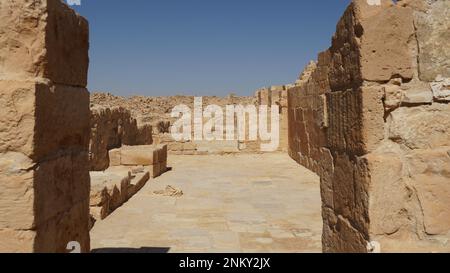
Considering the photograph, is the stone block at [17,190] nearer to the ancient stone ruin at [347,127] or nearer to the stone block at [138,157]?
the ancient stone ruin at [347,127]

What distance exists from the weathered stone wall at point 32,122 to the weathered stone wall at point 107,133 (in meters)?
6.62

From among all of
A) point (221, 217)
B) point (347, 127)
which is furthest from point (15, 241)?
point (221, 217)

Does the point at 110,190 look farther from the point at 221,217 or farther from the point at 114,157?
the point at 114,157

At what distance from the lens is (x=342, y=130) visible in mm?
3334

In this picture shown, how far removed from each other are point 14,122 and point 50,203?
589 millimetres

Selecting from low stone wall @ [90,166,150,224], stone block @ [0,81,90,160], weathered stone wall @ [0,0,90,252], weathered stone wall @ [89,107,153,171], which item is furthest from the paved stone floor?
stone block @ [0,81,90,160]

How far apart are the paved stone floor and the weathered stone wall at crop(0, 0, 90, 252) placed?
8.60 ft

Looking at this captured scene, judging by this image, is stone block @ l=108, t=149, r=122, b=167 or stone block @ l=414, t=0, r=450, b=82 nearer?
stone block @ l=414, t=0, r=450, b=82

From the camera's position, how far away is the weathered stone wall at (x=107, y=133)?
9.63 metres

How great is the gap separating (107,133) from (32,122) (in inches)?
329

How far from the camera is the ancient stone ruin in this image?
248 cm

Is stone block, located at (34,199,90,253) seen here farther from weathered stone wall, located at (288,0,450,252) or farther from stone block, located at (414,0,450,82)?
stone block, located at (414,0,450,82)

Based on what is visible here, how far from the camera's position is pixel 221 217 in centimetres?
680

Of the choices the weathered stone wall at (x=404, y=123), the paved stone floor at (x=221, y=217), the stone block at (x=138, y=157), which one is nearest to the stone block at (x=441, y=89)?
the weathered stone wall at (x=404, y=123)
